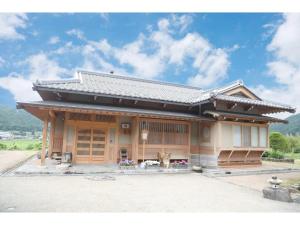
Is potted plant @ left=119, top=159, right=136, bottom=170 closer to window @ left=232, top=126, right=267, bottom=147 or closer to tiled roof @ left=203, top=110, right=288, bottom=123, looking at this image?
tiled roof @ left=203, top=110, right=288, bottom=123

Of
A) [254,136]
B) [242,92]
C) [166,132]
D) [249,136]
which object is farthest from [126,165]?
[242,92]

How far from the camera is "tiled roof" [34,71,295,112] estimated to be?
11372mm

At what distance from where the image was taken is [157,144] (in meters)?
12.4

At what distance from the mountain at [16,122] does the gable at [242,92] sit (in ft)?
200

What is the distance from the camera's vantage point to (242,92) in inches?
571

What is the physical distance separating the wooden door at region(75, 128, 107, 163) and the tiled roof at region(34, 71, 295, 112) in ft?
6.43

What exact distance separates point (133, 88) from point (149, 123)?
2887 millimetres

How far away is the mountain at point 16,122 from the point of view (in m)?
61.2

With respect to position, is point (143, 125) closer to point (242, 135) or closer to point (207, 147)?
point (207, 147)

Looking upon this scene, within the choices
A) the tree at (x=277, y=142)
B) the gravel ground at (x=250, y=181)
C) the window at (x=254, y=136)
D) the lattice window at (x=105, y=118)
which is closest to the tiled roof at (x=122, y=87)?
the lattice window at (x=105, y=118)

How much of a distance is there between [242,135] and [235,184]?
523cm

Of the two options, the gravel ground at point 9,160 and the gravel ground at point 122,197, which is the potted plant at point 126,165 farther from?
the gravel ground at point 9,160

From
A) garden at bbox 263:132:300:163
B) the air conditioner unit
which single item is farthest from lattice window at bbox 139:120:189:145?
garden at bbox 263:132:300:163
